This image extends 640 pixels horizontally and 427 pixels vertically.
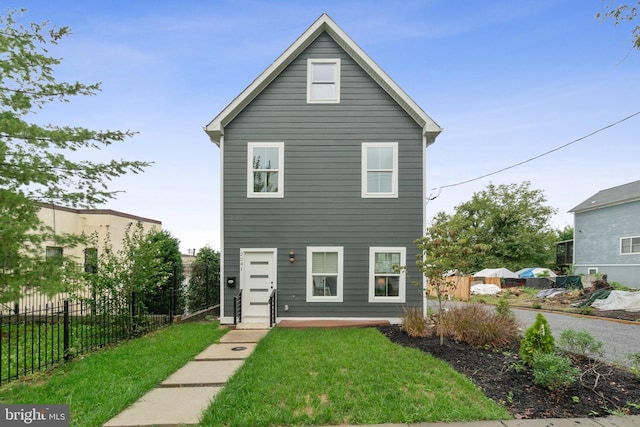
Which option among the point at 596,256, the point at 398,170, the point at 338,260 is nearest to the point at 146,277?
the point at 338,260

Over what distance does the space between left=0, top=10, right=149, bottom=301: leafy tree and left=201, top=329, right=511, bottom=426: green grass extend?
2.47m

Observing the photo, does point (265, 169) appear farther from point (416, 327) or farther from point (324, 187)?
point (416, 327)

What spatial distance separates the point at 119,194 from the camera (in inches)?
102

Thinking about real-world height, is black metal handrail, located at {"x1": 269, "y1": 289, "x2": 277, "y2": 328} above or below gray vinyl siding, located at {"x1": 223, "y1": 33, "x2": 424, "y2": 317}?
below

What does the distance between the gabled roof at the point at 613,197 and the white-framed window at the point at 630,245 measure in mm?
2177

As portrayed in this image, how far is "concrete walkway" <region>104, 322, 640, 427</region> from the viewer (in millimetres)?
3531

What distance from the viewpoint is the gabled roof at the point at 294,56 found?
30.9 feet

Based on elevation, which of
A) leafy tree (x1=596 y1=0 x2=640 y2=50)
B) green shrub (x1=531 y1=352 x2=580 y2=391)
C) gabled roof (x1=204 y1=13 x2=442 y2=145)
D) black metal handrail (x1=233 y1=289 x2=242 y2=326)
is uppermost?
gabled roof (x1=204 y1=13 x2=442 y2=145)

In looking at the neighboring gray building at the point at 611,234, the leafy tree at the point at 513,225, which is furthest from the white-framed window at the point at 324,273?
the leafy tree at the point at 513,225

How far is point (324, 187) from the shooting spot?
966 centimetres

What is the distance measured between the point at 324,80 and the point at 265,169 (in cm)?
311

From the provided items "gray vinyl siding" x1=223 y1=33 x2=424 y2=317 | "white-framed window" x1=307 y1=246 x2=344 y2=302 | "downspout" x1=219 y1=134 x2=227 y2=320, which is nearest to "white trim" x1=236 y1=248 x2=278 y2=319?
"gray vinyl siding" x1=223 y1=33 x2=424 y2=317

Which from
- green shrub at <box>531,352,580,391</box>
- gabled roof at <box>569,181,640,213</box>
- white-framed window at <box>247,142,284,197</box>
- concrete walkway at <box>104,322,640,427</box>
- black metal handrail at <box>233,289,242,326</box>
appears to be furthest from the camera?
gabled roof at <box>569,181,640,213</box>

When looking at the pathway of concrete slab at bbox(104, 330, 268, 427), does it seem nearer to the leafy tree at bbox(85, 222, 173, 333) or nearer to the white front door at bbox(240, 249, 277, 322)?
the leafy tree at bbox(85, 222, 173, 333)
